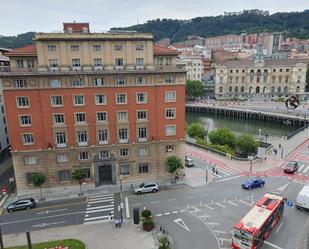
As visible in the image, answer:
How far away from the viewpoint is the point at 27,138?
157 ft

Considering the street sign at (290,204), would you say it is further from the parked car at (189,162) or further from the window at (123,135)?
the window at (123,135)

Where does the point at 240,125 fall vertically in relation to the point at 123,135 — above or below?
below

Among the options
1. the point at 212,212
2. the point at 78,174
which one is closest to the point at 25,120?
the point at 78,174

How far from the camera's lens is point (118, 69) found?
158 ft

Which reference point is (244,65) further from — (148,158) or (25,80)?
(25,80)

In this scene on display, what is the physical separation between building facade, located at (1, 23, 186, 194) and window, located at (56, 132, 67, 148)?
84mm

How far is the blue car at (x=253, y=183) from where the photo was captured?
4881 centimetres

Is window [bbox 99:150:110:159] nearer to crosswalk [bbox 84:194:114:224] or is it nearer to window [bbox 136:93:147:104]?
crosswalk [bbox 84:194:114:224]

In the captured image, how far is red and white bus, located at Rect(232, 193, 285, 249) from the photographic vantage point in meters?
29.8

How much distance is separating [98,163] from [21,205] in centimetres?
1417

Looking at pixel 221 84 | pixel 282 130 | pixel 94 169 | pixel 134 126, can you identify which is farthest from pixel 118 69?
pixel 221 84

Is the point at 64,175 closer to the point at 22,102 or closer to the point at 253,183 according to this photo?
the point at 22,102

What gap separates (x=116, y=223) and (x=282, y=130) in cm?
9129

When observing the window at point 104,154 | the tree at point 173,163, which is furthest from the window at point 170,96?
the window at point 104,154
